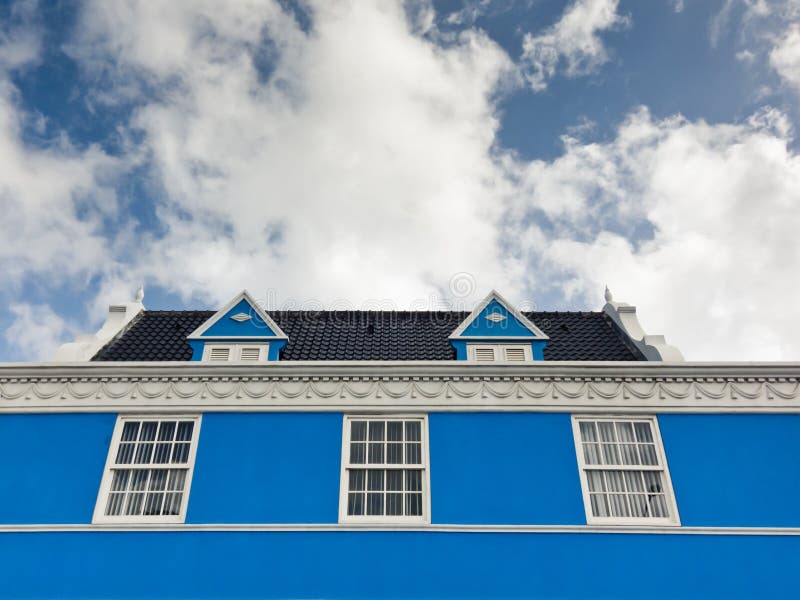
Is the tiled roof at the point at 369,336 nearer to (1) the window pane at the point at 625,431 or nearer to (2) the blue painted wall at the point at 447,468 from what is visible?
(1) the window pane at the point at 625,431

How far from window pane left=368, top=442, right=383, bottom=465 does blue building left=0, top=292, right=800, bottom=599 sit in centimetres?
3

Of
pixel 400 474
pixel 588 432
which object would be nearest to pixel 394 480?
pixel 400 474

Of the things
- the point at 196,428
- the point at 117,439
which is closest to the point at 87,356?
the point at 117,439

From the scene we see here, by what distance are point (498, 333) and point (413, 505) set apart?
13.7 ft

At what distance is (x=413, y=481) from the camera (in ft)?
34.1

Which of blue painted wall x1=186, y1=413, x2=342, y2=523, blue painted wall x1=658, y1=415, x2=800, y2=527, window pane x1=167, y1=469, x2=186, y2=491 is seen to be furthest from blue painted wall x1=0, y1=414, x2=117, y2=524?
blue painted wall x1=658, y1=415, x2=800, y2=527

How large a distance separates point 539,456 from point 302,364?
5034 millimetres

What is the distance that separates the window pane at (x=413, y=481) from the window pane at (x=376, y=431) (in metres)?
0.89

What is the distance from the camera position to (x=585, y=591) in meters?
9.38

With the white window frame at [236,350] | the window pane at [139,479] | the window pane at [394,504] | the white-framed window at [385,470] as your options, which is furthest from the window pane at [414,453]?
the window pane at [139,479]

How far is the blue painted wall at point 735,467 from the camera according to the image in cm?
993

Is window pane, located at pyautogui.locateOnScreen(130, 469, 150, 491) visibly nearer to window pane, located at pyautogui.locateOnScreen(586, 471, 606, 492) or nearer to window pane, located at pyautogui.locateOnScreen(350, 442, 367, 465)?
window pane, located at pyautogui.locateOnScreen(350, 442, 367, 465)

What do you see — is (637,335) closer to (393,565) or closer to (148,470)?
(393,565)

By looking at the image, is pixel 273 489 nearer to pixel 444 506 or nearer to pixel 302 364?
pixel 302 364
